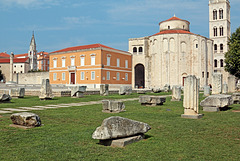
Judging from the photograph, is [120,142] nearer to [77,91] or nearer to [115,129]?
[115,129]

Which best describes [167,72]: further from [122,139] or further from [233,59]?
[122,139]

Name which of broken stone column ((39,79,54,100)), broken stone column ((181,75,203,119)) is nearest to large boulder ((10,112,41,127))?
broken stone column ((181,75,203,119))

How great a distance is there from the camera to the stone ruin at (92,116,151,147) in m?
4.41

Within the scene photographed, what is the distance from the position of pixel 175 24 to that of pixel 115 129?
4736cm

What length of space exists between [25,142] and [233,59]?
106 ft

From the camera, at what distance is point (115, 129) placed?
4.50 metres

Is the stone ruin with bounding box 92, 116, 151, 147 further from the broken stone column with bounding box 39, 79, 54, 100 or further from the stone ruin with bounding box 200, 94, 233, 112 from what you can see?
the broken stone column with bounding box 39, 79, 54, 100

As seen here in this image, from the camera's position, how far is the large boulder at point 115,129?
14.4 ft

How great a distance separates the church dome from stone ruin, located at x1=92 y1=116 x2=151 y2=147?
1835 inches

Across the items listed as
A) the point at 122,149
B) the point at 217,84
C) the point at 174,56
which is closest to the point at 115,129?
the point at 122,149

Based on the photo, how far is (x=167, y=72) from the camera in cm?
4456

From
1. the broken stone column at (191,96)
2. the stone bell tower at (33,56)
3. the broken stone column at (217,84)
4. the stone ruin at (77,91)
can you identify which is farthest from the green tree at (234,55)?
the stone bell tower at (33,56)

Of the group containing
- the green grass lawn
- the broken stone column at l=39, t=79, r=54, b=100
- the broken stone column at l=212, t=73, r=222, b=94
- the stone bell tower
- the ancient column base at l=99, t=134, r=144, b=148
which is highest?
the stone bell tower

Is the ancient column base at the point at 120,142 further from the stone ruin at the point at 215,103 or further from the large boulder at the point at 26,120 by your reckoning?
the stone ruin at the point at 215,103
